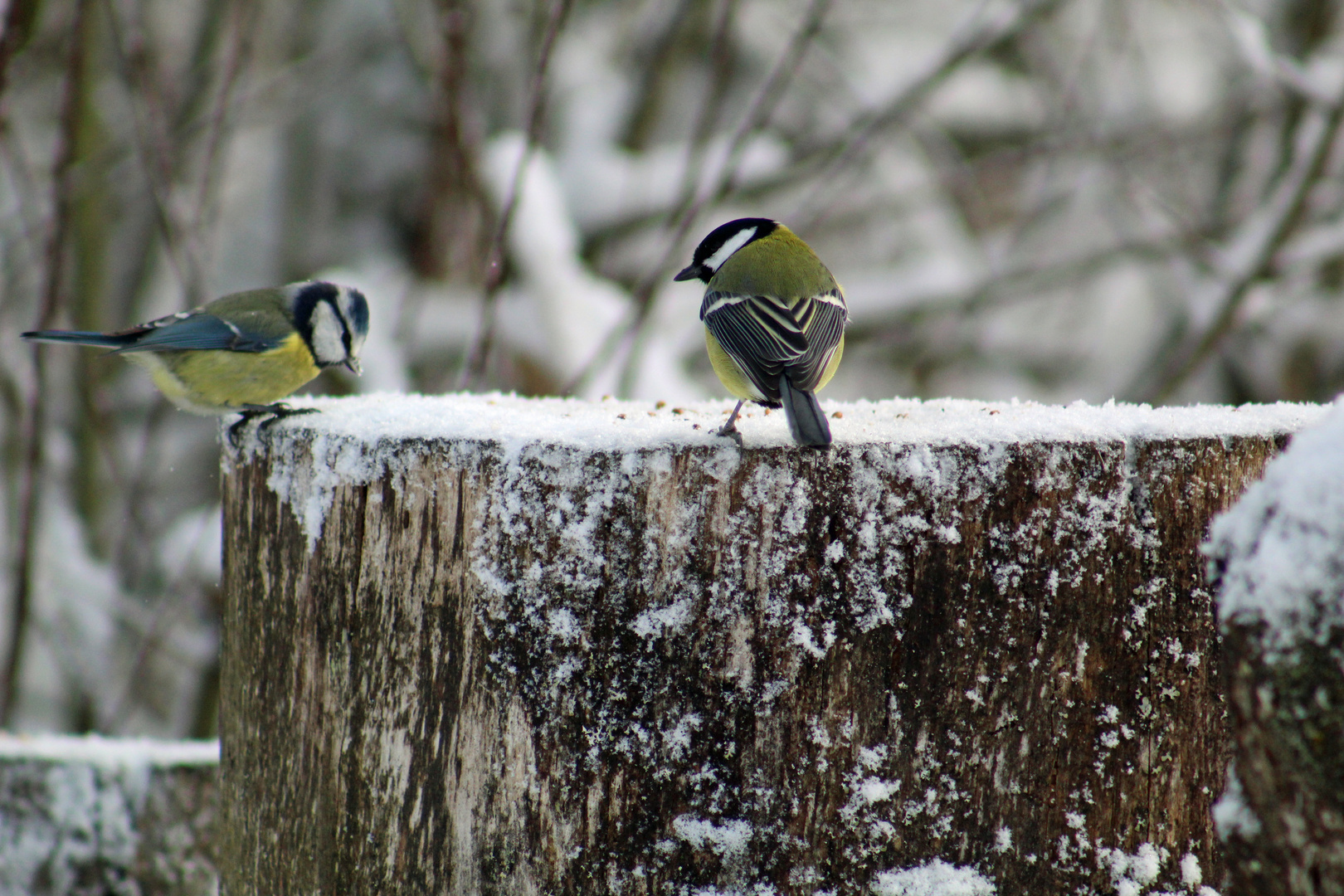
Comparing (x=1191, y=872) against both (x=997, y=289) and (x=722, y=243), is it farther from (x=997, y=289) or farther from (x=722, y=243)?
(x=997, y=289)

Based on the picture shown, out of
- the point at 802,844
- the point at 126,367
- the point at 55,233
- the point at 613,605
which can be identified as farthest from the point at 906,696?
the point at 126,367

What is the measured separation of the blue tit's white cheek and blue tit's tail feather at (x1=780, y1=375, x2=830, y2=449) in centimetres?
94

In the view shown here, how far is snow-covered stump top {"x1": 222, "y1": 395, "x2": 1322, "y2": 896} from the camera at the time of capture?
57.4 inches

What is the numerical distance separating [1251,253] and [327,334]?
410 cm

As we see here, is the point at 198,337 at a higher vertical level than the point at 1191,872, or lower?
higher

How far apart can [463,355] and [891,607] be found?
4.21 meters

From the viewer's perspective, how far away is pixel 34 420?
304 centimetres

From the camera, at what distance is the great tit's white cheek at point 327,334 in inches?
102

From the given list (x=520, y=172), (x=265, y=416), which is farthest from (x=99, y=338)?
(x=520, y=172)

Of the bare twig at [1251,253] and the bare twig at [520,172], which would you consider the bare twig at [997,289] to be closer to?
the bare twig at [1251,253]

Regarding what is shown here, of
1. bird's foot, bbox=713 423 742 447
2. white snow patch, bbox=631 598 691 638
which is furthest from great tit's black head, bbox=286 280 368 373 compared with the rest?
white snow patch, bbox=631 598 691 638

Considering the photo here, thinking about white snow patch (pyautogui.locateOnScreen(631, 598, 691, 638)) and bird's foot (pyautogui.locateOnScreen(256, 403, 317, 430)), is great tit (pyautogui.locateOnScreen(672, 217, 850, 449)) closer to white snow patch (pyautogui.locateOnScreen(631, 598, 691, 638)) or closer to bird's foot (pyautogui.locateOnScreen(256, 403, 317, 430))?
white snow patch (pyautogui.locateOnScreen(631, 598, 691, 638))

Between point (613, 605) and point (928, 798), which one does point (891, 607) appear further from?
point (613, 605)

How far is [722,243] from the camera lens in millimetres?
2602
